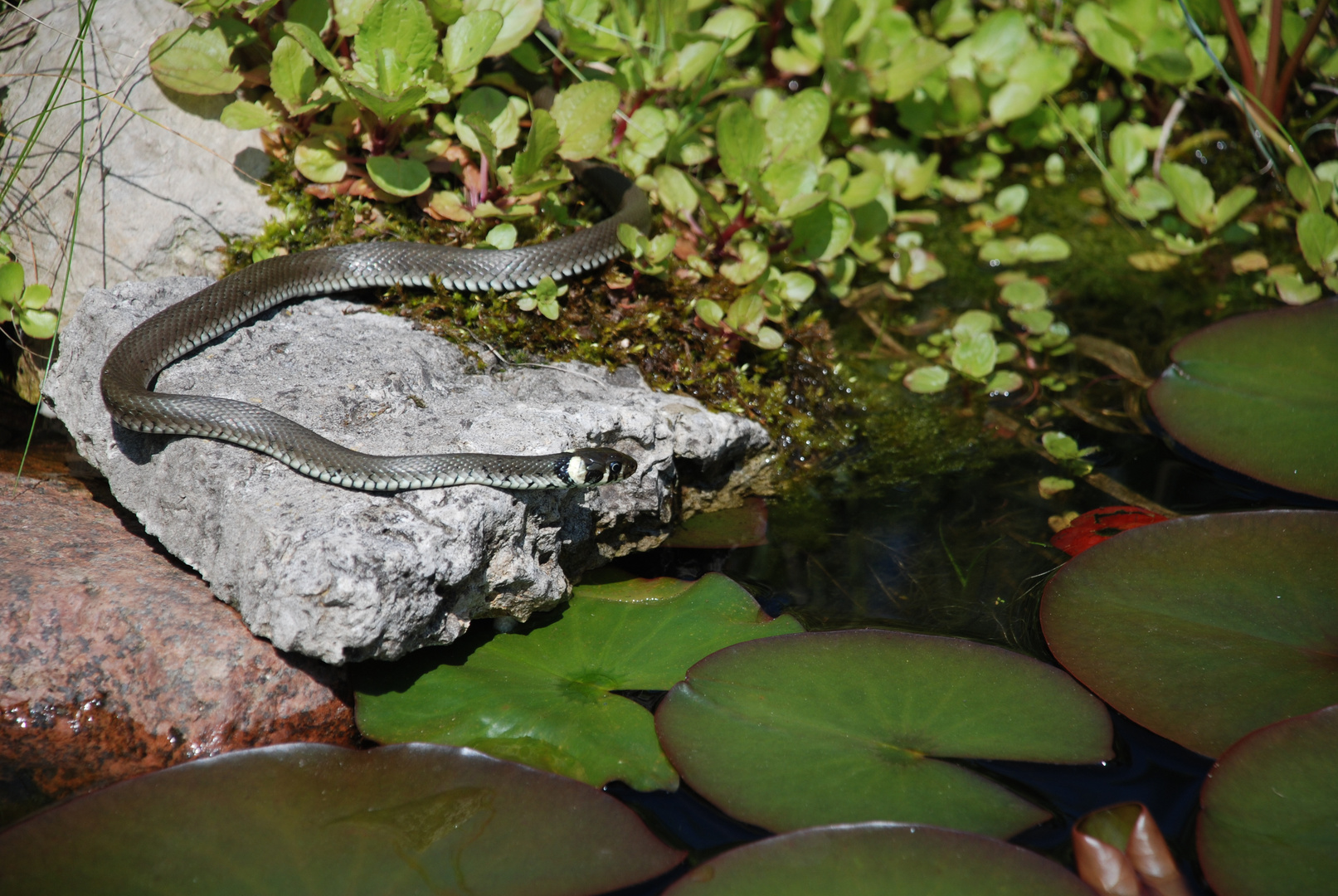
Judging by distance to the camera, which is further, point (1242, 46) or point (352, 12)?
point (1242, 46)

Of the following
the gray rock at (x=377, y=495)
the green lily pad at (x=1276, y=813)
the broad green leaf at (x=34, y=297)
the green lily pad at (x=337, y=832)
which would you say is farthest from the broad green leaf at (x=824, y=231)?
the broad green leaf at (x=34, y=297)

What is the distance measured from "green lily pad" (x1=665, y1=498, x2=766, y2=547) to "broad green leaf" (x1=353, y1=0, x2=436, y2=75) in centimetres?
214

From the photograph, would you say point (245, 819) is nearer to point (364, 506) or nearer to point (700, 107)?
point (364, 506)

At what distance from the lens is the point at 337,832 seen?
2.30 m

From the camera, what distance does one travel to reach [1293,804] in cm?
234

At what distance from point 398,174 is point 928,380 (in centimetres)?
262

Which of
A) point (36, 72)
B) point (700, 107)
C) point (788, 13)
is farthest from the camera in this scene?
point (788, 13)

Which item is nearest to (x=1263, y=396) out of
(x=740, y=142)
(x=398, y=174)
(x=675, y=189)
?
(x=740, y=142)

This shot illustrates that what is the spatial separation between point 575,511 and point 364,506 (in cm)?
78

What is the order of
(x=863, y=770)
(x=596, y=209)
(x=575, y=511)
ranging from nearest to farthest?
(x=863, y=770), (x=575, y=511), (x=596, y=209)

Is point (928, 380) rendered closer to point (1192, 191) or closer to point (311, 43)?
point (1192, 191)

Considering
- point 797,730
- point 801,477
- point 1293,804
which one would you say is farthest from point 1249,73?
point 797,730

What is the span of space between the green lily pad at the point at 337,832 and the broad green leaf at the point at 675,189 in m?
2.71

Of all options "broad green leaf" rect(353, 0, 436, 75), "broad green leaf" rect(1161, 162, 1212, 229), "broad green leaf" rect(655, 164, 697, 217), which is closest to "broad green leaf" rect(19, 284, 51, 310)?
"broad green leaf" rect(353, 0, 436, 75)
